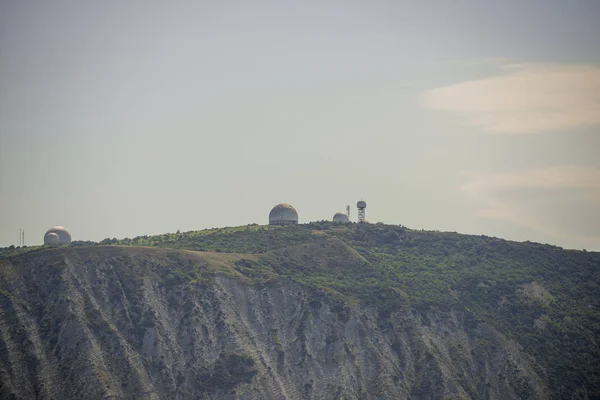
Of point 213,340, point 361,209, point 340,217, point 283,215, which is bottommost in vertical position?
point 213,340

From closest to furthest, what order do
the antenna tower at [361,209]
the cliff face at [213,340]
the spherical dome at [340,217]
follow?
the cliff face at [213,340], the antenna tower at [361,209], the spherical dome at [340,217]

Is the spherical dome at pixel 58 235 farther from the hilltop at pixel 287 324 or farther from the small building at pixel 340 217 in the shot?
the small building at pixel 340 217

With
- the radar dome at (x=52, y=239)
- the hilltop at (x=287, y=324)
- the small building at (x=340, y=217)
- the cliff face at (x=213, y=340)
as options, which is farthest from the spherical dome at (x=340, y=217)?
the radar dome at (x=52, y=239)

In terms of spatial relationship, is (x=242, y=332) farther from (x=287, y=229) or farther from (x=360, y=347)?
(x=287, y=229)

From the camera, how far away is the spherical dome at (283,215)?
586 feet

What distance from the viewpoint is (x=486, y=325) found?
143625 mm

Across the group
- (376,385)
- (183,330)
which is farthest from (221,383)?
(376,385)

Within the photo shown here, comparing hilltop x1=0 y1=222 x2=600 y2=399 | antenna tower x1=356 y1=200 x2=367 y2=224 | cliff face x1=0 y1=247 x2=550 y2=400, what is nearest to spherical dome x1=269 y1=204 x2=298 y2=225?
antenna tower x1=356 y1=200 x2=367 y2=224

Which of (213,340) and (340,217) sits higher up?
(340,217)

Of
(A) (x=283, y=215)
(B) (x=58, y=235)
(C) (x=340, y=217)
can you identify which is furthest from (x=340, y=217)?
(B) (x=58, y=235)

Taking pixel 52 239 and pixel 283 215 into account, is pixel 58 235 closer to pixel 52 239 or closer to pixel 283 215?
pixel 52 239

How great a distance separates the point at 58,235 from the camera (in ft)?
569

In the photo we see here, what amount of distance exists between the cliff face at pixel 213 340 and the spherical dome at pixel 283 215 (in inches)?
1335

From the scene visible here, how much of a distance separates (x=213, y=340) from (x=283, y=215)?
5423 centimetres
